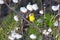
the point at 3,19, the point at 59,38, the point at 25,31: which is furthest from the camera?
the point at 3,19

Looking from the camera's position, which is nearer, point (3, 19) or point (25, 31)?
point (25, 31)

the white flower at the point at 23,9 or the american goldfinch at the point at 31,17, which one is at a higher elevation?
the white flower at the point at 23,9

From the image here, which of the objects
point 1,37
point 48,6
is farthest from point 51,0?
point 1,37

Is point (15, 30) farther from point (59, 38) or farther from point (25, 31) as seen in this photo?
point (59, 38)

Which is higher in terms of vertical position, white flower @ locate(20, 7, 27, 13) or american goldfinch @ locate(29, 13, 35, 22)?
white flower @ locate(20, 7, 27, 13)

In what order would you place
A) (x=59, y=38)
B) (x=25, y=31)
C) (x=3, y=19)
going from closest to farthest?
(x=59, y=38)
(x=25, y=31)
(x=3, y=19)

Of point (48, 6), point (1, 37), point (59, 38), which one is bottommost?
point (59, 38)

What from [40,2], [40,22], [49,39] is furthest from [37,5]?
[49,39]

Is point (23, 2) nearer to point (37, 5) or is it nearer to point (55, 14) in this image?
point (37, 5)

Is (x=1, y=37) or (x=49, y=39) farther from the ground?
(x=1, y=37)
